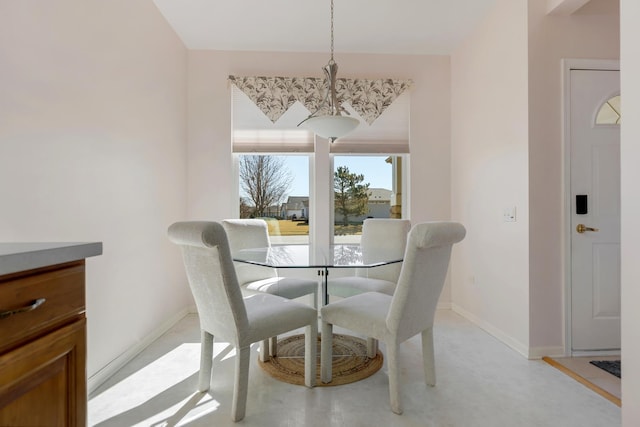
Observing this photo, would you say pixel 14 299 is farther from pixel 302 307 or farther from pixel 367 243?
pixel 367 243

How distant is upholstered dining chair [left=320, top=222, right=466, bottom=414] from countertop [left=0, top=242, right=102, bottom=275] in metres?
1.31

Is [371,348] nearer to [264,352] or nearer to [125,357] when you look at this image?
[264,352]

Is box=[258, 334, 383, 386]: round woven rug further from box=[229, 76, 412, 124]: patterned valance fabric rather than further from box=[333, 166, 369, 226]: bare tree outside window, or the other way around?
box=[229, 76, 412, 124]: patterned valance fabric

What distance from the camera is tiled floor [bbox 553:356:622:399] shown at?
196cm

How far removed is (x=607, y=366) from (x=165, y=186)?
3.69m

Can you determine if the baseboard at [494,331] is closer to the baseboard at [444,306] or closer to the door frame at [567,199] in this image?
the baseboard at [444,306]

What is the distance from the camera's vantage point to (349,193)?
3652mm

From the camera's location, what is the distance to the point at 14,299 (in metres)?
0.69

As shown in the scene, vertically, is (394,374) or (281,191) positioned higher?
(281,191)

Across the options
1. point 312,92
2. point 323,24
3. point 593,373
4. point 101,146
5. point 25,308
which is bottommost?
point 593,373

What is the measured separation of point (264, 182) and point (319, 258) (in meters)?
1.68

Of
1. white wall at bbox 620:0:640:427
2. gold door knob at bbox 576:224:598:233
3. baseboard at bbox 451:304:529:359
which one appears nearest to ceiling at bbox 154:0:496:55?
white wall at bbox 620:0:640:427

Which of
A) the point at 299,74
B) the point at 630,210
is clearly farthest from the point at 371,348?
the point at 299,74

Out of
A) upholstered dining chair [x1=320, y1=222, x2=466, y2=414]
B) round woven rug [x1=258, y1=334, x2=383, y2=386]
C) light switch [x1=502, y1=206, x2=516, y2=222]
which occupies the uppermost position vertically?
light switch [x1=502, y1=206, x2=516, y2=222]
